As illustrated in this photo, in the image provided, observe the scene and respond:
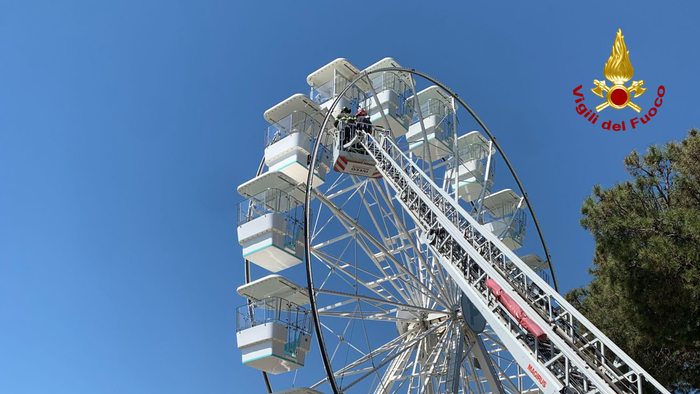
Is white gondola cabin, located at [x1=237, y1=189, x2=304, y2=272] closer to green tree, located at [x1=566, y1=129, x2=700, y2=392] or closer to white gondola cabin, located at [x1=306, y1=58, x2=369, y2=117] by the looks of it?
white gondola cabin, located at [x1=306, y1=58, x2=369, y2=117]

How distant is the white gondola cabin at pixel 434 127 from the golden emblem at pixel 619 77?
9.38 m

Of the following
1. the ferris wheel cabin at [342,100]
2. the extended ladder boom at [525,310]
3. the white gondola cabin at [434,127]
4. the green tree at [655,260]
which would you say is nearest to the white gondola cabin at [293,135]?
the ferris wheel cabin at [342,100]

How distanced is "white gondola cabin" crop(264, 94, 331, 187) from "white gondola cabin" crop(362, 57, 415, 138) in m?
1.74

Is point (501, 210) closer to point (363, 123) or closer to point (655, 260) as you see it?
point (363, 123)

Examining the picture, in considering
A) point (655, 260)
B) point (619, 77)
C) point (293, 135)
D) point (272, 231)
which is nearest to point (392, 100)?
point (293, 135)

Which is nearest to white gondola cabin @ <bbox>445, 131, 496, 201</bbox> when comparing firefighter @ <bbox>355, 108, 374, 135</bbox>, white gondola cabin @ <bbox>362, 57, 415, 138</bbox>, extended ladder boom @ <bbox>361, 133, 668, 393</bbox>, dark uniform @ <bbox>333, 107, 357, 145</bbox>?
white gondola cabin @ <bbox>362, 57, 415, 138</bbox>

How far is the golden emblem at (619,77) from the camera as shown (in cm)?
1375

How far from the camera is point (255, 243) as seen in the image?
19031 millimetres

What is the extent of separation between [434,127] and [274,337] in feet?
31.1

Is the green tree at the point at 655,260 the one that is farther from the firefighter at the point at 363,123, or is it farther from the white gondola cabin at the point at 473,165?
the white gondola cabin at the point at 473,165

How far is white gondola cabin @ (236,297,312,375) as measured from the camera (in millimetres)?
17422

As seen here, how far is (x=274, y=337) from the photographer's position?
57.1 feet

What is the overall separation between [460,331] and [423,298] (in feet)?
5.79

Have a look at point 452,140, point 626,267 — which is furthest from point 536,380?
point 452,140
